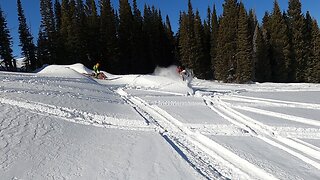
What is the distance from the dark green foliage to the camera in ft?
158

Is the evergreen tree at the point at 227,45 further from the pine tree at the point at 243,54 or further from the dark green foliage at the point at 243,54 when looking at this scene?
the pine tree at the point at 243,54

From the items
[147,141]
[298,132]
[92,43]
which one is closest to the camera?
[147,141]

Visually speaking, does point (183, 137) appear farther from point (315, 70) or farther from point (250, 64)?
point (315, 70)

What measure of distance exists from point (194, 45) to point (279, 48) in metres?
14.3

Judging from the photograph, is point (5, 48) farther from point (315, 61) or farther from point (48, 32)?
point (315, 61)

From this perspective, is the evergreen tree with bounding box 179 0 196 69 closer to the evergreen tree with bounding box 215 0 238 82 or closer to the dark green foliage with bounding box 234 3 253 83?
the evergreen tree with bounding box 215 0 238 82

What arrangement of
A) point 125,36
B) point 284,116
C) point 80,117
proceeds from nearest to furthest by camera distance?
point 80,117 → point 284,116 → point 125,36

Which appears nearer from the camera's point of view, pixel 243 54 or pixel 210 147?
pixel 210 147

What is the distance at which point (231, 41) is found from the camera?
2094 inches

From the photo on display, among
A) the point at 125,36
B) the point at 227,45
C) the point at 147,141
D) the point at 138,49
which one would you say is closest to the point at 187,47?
the point at 227,45

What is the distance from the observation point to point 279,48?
53125 mm

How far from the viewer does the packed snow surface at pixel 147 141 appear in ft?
23.2

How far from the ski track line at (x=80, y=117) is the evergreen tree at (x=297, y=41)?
46246 mm

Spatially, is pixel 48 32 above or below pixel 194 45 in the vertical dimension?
above
